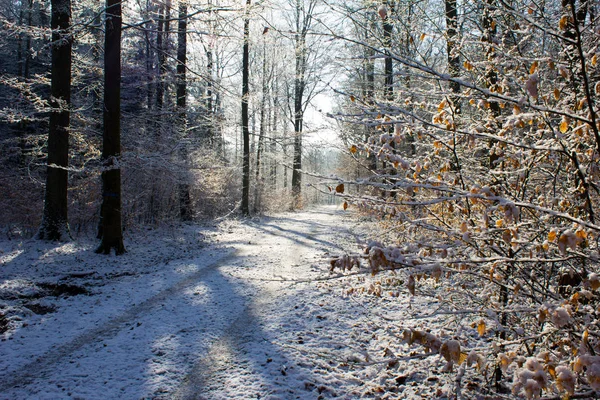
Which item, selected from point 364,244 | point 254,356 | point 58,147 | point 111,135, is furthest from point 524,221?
point 58,147

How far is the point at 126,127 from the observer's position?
1318 cm

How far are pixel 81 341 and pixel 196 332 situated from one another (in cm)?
142

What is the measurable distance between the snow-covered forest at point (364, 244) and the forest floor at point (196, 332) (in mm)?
35

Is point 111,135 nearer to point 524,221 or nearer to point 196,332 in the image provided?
point 196,332

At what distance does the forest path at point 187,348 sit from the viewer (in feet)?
11.8

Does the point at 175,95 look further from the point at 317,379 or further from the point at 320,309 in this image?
the point at 317,379

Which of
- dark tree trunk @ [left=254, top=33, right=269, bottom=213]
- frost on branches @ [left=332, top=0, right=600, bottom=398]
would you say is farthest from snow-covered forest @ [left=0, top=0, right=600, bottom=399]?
dark tree trunk @ [left=254, top=33, right=269, bottom=213]

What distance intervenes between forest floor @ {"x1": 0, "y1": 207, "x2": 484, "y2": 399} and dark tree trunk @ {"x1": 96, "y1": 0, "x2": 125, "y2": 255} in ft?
1.96

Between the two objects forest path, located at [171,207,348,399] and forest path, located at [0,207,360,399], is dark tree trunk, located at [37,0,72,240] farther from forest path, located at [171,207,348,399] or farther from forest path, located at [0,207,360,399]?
forest path, located at [171,207,348,399]

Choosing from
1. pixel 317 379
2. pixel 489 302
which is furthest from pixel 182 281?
pixel 489 302

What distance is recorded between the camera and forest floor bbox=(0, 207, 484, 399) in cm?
362

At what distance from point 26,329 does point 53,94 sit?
24.0 ft

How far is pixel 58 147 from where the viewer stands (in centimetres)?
989

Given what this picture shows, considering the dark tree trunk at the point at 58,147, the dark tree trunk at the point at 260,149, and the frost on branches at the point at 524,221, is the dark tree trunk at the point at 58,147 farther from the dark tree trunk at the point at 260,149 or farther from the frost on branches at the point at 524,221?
the dark tree trunk at the point at 260,149
